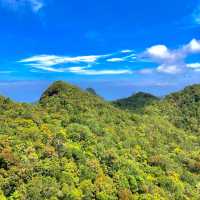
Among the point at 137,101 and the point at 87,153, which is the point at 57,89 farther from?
the point at 137,101

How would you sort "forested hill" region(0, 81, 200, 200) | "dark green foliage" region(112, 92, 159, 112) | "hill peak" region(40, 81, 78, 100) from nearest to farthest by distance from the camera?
"forested hill" region(0, 81, 200, 200)
"hill peak" region(40, 81, 78, 100)
"dark green foliage" region(112, 92, 159, 112)

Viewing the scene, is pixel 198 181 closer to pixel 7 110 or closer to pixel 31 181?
pixel 7 110

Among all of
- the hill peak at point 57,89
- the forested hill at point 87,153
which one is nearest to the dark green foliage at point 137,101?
the forested hill at point 87,153

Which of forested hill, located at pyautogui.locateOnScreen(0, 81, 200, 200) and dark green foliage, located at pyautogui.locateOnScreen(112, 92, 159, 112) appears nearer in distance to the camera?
forested hill, located at pyautogui.locateOnScreen(0, 81, 200, 200)

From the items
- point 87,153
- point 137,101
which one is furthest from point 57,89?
point 137,101

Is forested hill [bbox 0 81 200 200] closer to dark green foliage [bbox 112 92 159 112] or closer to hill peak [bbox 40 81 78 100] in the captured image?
hill peak [bbox 40 81 78 100]

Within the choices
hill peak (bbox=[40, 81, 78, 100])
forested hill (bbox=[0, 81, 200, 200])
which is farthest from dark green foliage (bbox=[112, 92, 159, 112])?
hill peak (bbox=[40, 81, 78, 100])

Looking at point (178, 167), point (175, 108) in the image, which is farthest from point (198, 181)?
point (175, 108)

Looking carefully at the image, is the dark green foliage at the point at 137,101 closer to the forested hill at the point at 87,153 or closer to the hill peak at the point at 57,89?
the forested hill at the point at 87,153
